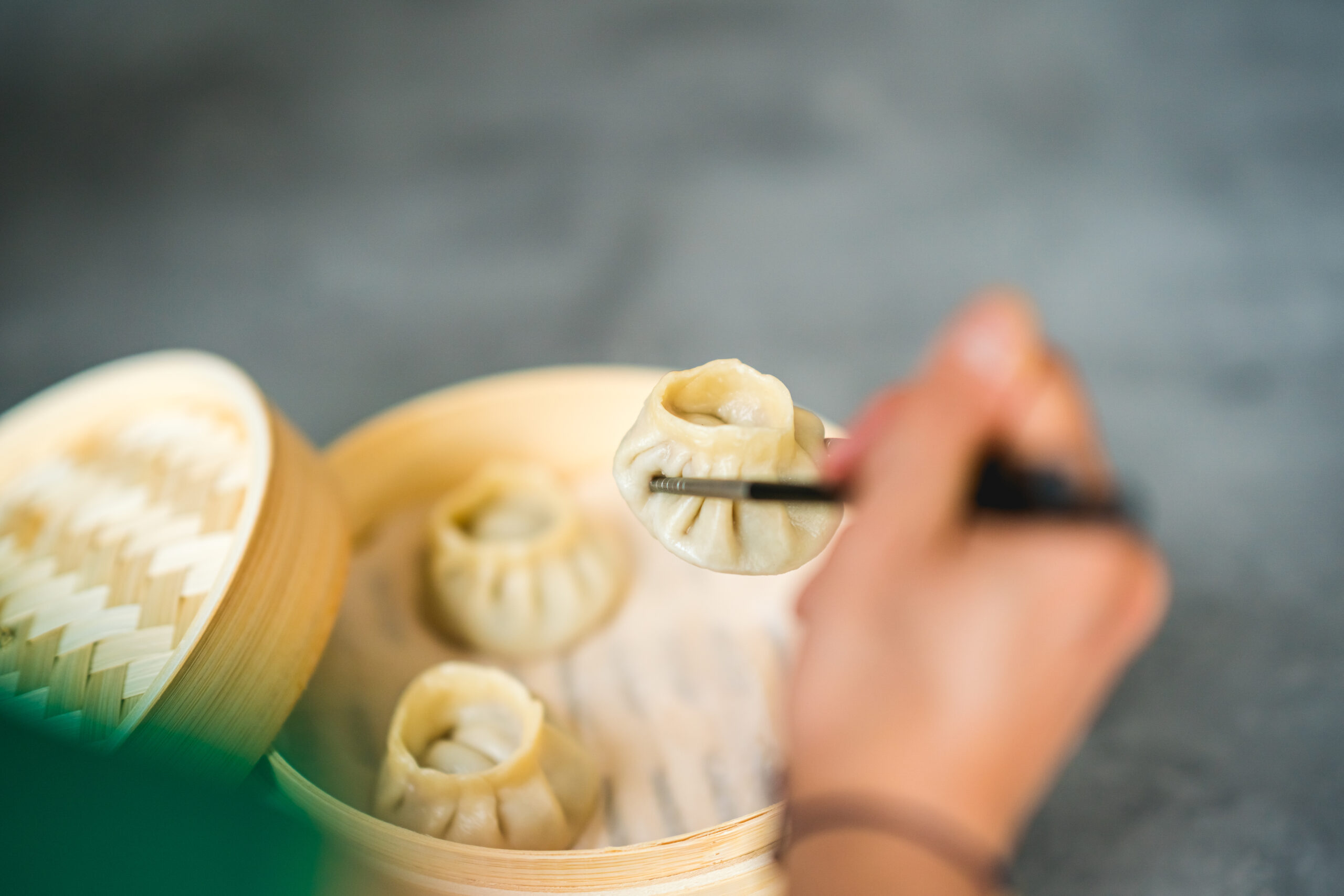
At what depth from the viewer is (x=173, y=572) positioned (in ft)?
2.93

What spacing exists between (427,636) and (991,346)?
32.6 inches

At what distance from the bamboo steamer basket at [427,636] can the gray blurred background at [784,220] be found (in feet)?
1.87

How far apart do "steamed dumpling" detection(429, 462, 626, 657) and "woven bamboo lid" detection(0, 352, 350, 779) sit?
219mm

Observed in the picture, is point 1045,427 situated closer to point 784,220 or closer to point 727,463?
point 727,463

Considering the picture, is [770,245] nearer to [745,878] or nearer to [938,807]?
[745,878]

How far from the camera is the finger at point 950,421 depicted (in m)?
0.63

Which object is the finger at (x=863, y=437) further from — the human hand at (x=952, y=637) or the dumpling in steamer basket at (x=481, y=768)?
the dumpling in steamer basket at (x=481, y=768)

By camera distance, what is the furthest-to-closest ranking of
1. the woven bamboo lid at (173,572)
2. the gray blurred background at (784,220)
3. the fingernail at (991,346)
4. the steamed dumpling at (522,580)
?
1. the gray blurred background at (784,220)
2. the steamed dumpling at (522,580)
3. the woven bamboo lid at (173,572)
4. the fingernail at (991,346)

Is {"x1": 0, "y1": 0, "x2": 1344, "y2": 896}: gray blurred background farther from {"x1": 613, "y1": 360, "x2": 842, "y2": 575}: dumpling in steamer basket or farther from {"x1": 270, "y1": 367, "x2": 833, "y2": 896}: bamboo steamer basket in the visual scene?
{"x1": 613, "y1": 360, "x2": 842, "y2": 575}: dumpling in steamer basket

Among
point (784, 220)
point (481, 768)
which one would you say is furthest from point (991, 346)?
point (784, 220)

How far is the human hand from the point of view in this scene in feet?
1.94

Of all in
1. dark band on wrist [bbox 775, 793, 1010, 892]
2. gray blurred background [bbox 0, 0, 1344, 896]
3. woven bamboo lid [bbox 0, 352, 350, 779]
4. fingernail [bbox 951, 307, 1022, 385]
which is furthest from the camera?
gray blurred background [bbox 0, 0, 1344, 896]

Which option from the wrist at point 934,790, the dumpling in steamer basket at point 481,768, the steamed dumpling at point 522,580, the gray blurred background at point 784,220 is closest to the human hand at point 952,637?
the wrist at point 934,790

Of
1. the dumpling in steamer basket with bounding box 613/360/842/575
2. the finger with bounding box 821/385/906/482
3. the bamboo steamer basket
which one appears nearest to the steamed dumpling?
the bamboo steamer basket
